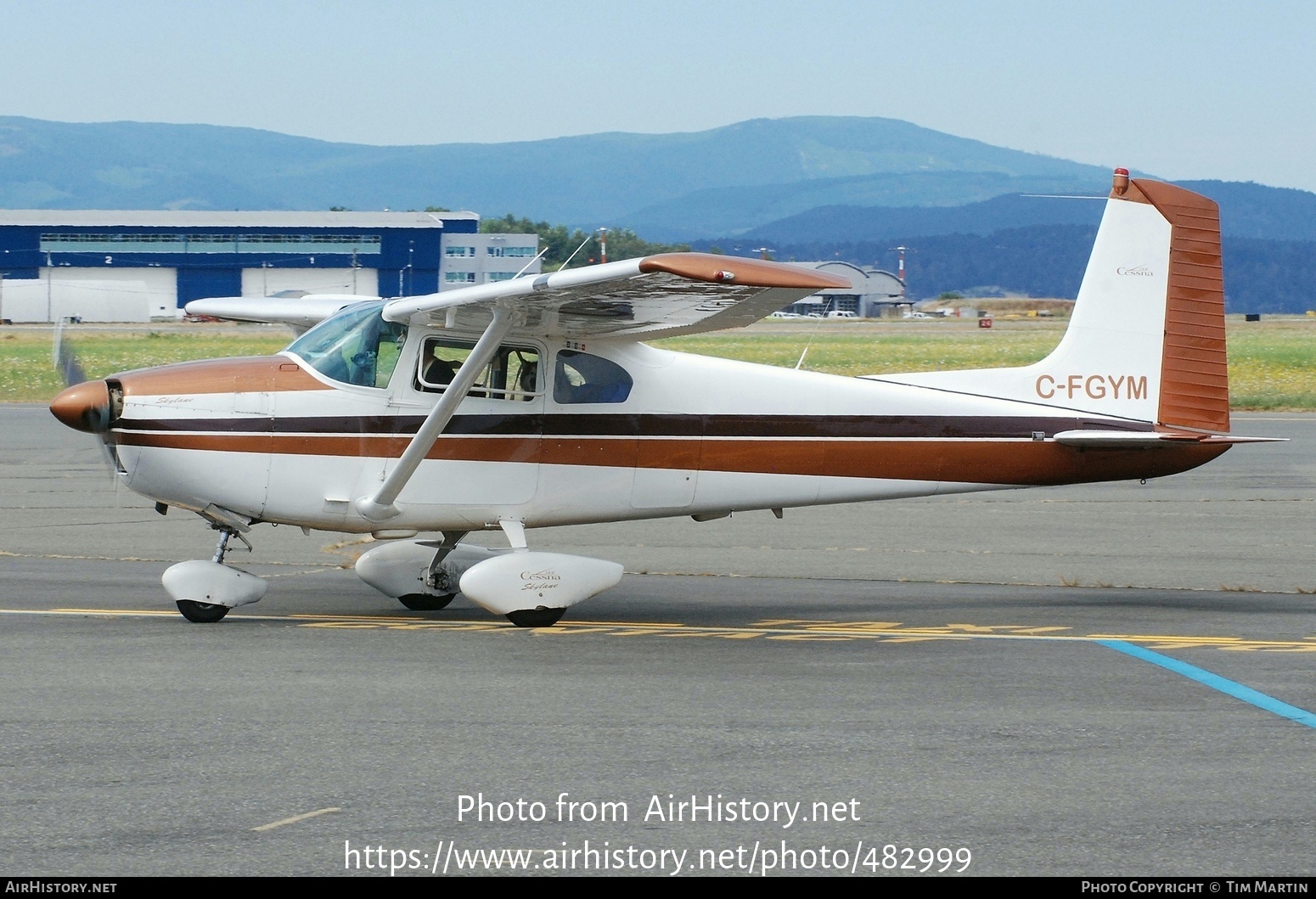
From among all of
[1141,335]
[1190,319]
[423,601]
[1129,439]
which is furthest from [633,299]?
[1190,319]

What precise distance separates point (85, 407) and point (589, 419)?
324 centimetres

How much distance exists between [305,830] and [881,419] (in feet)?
20.4

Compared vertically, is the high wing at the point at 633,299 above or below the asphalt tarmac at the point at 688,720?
above

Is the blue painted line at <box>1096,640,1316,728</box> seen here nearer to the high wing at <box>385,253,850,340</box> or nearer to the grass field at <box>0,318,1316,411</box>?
the high wing at <box>385,253,850,340</box>

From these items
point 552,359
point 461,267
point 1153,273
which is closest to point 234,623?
point 552,359

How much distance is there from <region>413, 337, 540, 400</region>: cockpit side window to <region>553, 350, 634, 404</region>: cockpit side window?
164 millimetres

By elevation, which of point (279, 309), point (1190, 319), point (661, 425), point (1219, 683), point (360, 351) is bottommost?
point (1219, 683)

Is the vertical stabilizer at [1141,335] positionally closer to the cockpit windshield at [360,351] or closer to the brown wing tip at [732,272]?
the brown wing tip at [732,272]

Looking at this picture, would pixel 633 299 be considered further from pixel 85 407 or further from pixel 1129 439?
pixel 1129 439

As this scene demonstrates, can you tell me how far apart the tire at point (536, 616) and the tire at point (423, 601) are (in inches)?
41.4

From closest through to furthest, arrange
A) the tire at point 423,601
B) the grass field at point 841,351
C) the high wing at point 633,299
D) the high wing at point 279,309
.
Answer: the high wing at point 633,299 < the tire at point 423,601 < the high wing at point 279,309 < the grass field at point 841,351

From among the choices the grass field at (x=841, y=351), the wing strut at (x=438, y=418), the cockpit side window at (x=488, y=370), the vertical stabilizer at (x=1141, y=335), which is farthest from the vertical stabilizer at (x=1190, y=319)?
the grass field at (x=841, y=351)

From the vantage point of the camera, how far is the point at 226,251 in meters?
113

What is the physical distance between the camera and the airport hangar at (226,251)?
4328 inches
